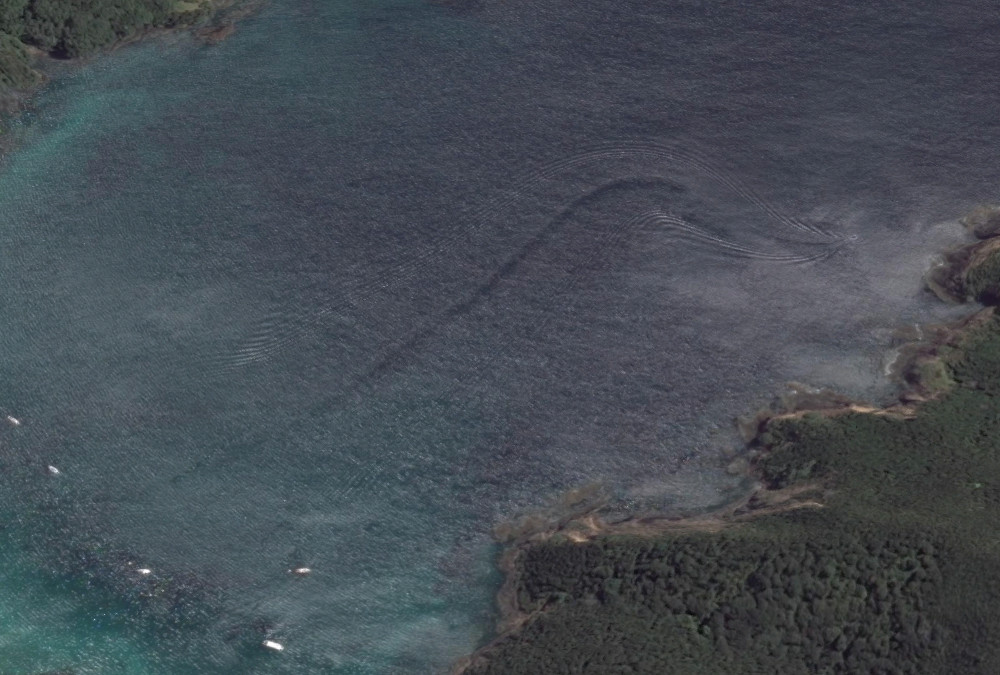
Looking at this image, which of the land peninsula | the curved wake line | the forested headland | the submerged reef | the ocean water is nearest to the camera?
the submerged reef

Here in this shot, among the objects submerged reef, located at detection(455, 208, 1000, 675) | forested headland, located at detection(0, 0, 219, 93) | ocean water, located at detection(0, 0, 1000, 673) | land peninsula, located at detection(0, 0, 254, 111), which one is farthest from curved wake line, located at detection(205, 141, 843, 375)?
forested headland, located at detection(0, 0, 219, 93)

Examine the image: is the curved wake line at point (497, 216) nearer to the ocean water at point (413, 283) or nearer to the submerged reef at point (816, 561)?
the ocean water at point (413, 283)

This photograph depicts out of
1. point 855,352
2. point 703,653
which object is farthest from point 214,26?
point 703,653

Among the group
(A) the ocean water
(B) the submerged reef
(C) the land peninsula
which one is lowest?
(B) the submerged reef

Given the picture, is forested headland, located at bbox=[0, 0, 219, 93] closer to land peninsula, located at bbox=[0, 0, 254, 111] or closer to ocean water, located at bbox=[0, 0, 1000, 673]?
land peninsula, located at bbox=[0, 0, 254, 111]

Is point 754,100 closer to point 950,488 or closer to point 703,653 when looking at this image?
Result: point 950,488

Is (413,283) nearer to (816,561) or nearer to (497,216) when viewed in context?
(497,216)
